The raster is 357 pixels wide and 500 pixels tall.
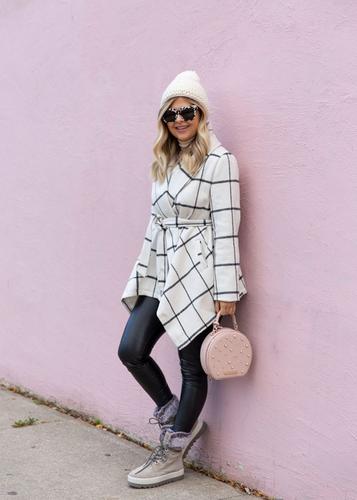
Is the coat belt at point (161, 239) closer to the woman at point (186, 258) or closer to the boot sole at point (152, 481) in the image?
the woman at point (186, 258)

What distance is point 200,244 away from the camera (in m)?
3.96

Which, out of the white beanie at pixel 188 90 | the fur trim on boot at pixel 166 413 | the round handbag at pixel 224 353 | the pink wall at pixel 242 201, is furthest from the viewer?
the fur trim on boot at pixel 166 413

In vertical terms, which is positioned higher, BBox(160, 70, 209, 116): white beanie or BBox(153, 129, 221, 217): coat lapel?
BBox(160, 70, 209, 116): white beanie

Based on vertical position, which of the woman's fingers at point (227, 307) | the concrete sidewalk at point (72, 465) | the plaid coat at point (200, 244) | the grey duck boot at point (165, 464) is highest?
the plaid coat at point (200, 244)

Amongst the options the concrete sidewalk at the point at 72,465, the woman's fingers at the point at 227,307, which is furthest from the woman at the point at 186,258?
the concrete sidewalk at the point at 72,465

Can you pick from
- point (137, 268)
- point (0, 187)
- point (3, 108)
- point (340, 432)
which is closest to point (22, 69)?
point (3, 108)

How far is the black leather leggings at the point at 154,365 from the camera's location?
4023 millimetres

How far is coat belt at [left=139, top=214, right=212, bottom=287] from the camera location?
398 cm

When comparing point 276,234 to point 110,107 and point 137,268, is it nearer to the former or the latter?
point 137,268

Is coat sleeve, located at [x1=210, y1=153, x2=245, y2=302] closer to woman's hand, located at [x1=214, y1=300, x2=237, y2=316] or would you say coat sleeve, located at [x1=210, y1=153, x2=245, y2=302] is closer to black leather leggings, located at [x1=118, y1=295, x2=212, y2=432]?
Result: woman's hand, located at [x1=214, y1=300, x2=237, y2=316]

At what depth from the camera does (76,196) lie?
211 inches

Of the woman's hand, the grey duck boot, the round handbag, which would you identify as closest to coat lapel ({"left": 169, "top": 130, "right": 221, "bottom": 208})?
the woman's hand

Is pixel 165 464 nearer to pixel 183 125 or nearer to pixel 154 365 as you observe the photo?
pixel 154 365

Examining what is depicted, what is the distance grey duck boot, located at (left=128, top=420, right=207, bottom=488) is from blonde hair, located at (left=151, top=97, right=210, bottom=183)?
129cm
